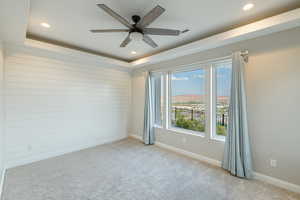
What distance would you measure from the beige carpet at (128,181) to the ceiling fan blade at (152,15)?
2.46m

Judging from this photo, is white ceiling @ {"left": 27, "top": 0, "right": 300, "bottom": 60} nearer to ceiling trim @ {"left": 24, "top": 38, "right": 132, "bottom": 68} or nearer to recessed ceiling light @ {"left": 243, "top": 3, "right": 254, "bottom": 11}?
recessed ceiling light @ {"left": 243, "top": 3, "right": 254, "bottom": 11}

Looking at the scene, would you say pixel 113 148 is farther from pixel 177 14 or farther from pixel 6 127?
pixel 177 14

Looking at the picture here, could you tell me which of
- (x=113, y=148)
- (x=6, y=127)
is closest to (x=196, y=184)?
(x=113, y=148)

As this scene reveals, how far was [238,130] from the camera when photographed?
2.59 m

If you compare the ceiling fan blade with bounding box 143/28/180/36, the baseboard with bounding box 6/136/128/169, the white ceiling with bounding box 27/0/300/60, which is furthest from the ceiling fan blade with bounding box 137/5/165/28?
the baseboard with bounding box 6/136/128/169

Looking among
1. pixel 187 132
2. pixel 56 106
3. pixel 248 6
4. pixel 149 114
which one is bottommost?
pixel 187 132

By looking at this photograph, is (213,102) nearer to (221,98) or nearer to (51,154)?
(221,98)

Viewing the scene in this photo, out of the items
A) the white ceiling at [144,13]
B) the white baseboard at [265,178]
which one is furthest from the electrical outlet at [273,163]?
the white ceiling at [144,13]

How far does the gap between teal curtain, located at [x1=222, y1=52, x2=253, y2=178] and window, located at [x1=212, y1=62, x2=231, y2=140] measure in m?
0.38

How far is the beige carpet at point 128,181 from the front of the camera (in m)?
2.08

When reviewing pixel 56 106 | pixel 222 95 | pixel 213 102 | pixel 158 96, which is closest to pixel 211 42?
pixel 222 95

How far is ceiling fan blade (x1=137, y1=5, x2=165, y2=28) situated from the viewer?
160 centimetres

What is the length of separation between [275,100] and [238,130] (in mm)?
763

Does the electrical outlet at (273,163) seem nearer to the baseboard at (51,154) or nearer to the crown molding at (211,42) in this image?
the crown molding at (211,42)
